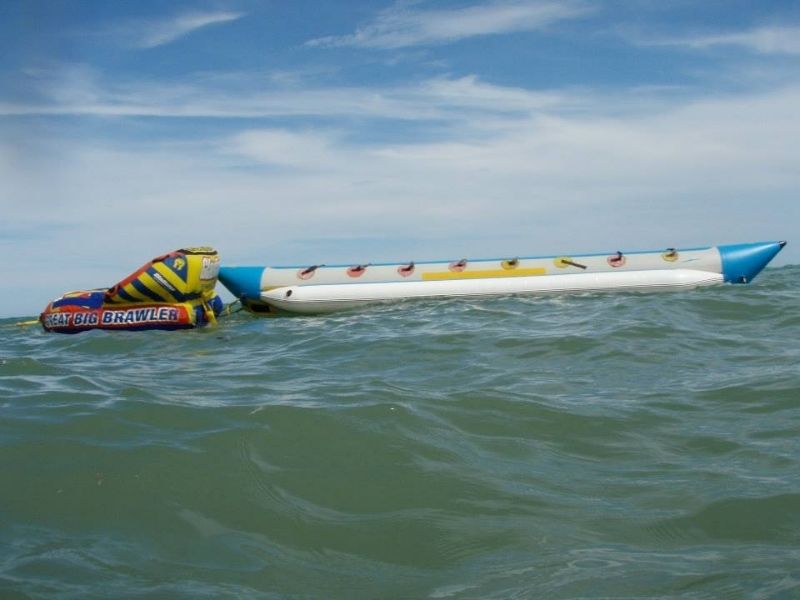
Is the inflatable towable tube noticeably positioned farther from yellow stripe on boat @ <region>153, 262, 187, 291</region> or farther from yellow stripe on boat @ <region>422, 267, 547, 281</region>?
yellow stripe on boat @ <region>422, 267, 547, 281</region>

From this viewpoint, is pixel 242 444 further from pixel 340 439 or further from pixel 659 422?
pixel 659 422

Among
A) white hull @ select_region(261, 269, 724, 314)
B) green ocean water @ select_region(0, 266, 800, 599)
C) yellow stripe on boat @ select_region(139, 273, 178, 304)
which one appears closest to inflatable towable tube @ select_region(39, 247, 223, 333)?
yellow stripe on boat @ select_region(139, 273, 178, 304)

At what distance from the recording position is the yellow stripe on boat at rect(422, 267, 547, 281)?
36.3 ft

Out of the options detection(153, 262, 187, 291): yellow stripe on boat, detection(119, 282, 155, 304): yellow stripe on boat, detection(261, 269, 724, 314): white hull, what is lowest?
detection(261, 269, 724, 314): white hull

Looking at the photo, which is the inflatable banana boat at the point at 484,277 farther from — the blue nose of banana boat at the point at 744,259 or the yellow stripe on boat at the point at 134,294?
the yellow stripe on boat at the point at 134,294

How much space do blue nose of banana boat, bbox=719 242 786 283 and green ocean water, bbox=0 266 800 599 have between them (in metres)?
5.60

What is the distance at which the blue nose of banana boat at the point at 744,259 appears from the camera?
37.1 feet

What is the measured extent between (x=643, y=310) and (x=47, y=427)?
5982 mm

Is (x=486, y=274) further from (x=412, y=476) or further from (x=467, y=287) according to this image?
(x=412, y=476)

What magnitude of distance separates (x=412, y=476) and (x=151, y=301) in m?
6.84

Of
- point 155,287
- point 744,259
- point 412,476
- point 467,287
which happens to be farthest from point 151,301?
point 744,259

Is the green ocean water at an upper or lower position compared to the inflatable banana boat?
lower

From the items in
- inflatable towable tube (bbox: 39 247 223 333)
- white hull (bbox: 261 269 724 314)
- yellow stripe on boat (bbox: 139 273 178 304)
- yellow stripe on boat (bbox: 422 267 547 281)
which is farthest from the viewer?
yellow stripe on boat (bbox: 422 267 547 281)

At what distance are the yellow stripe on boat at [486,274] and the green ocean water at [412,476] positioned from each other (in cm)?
502
